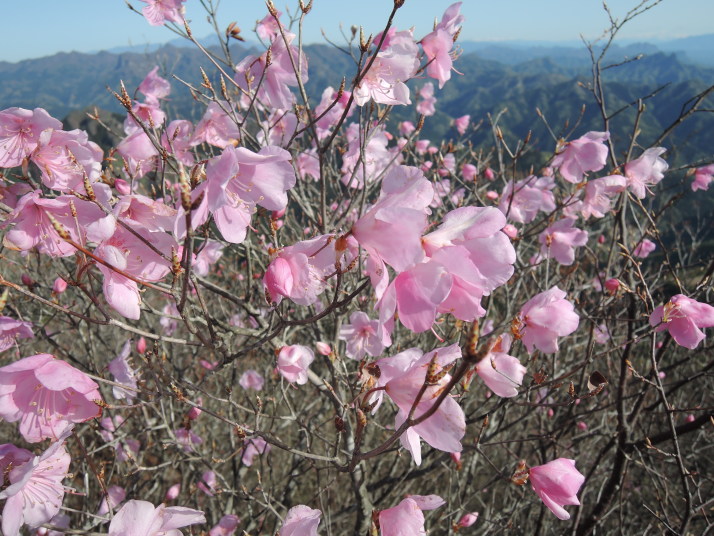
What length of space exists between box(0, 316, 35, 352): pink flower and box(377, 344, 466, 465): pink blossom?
1.37 m

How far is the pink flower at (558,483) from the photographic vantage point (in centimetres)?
129

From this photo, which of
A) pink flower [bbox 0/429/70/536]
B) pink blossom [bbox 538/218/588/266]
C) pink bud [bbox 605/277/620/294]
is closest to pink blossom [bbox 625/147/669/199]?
pink blossom [bbox 538/218/588/266]

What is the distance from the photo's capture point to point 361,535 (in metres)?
2.12

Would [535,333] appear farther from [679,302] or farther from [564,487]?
[679,302]

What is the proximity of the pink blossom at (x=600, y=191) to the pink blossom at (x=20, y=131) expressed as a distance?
2208mm

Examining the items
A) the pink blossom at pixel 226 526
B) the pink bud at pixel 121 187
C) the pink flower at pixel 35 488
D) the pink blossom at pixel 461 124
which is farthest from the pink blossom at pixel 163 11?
the pink blossom at pixel 461 124

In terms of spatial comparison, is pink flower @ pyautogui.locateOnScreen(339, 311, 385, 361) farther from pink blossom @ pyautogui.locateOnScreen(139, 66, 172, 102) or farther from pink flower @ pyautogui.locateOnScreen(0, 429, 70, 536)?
pink blossom @ pyautogui.locateOnScreen(139, 66, 172, 102)

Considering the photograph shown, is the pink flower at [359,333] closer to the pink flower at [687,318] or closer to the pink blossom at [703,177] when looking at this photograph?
the pink flower at [687,318]

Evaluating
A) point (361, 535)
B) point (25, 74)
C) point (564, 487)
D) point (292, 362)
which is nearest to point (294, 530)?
point (292, 362)

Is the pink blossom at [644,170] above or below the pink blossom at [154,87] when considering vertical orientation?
below

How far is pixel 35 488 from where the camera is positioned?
51.5 inches

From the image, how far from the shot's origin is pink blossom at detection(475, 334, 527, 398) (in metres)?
1.18

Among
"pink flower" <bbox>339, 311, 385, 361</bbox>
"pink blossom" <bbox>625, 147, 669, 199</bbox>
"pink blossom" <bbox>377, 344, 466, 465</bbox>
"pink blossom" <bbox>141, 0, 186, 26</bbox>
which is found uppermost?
"pink blossom" <bbox>141, 0, 186, 26</bbox>

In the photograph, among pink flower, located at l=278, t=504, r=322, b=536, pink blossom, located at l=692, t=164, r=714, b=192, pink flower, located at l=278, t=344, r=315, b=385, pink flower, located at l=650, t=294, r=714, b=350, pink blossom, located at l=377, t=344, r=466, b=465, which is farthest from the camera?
pink blossom, located at l=692, t=164, r=714, b=192
